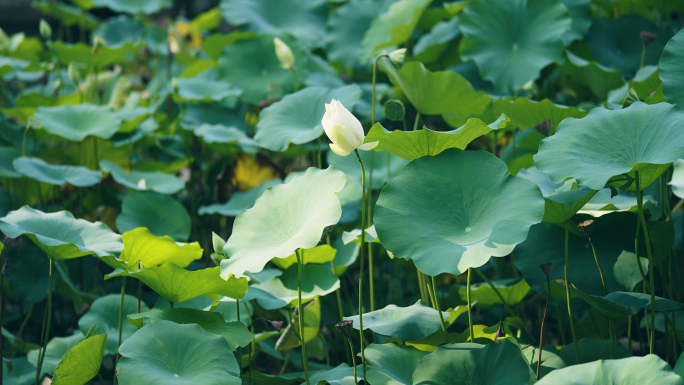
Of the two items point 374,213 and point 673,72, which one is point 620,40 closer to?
point 673,72

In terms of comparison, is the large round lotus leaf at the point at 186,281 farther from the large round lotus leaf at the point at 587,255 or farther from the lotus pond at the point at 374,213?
the large round lotus leaf at the point at 587,255

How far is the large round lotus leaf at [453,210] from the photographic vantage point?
0.79 meters

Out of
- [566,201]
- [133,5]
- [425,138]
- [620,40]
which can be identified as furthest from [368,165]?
[133,5]

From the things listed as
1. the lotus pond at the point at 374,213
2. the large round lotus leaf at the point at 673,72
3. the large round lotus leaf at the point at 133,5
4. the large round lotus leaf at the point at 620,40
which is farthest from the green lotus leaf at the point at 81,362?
the large round lotus leaf at the point at 133,5

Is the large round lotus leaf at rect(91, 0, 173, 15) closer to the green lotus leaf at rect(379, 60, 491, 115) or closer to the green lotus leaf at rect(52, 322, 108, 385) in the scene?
the green lotus leaf at rect(379, 60, 491, 115)

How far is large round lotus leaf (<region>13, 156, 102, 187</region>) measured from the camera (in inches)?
55.1

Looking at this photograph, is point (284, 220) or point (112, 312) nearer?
point (284, 220)

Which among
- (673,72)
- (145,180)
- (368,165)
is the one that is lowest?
(145,180)

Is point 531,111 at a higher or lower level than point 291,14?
lower

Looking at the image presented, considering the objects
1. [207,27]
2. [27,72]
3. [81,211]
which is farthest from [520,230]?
[207,27]

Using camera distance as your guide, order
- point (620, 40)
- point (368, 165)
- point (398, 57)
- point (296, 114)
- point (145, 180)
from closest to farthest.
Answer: point (398, 57) < point (296, 114) < point (368, 165) < point (145, 180) < point (620, 40)

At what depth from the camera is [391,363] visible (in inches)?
34.6

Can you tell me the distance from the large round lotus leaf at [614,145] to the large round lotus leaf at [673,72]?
101 mm

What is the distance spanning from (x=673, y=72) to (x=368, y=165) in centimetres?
80
